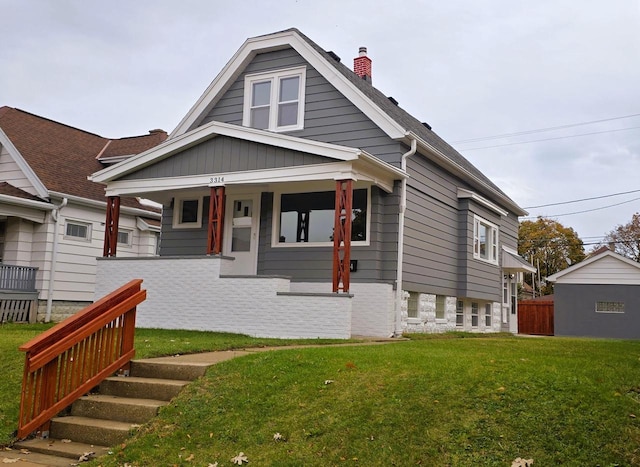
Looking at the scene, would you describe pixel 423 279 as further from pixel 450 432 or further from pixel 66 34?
pixel 66 34

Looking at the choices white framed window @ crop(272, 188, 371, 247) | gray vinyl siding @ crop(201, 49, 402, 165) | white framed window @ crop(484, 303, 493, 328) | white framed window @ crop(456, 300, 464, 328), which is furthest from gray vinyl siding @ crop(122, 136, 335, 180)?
white framed window @ crop(484, 303, 493, 328)

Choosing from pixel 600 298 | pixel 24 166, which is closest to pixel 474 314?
pixel 600 298

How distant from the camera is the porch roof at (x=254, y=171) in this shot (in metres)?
12.2

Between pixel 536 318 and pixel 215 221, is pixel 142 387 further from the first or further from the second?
pixel 536 318

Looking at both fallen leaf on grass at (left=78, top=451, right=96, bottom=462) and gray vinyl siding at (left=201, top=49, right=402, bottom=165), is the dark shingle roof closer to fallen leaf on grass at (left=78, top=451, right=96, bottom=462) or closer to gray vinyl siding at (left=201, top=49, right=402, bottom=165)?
gray vinyl siding at (left=201, top=49, right=402, bottom=165)

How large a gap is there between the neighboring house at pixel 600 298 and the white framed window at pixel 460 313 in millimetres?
8619

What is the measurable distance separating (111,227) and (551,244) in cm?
4357

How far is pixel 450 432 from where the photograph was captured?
519 cm

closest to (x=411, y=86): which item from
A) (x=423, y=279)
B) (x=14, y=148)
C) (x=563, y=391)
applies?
(x=423, y=279)

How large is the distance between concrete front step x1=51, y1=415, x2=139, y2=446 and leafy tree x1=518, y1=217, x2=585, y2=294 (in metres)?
48.1

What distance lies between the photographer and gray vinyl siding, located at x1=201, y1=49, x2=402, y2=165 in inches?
555

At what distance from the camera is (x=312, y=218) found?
14578mm

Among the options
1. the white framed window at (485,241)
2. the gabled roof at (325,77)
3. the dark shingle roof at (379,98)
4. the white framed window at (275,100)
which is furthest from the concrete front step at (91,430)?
the white framed window at (485,241)

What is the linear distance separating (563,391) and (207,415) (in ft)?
11.0
